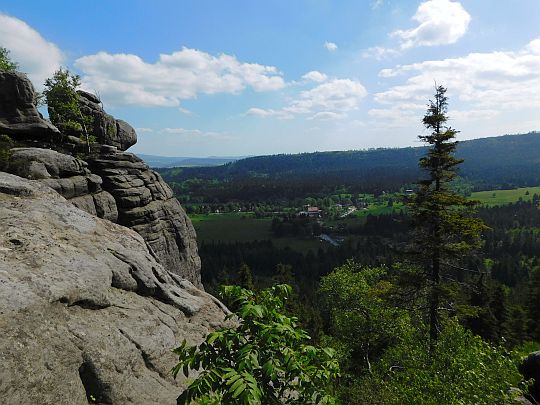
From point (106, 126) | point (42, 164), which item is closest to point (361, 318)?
point (42, 164)

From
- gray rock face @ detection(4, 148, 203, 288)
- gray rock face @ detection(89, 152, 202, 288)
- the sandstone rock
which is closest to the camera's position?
the sandstone rock

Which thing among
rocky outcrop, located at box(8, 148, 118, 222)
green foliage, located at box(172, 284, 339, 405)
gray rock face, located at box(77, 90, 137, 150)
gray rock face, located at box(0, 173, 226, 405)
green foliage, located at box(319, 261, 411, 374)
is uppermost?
gray rock face, located at box(77, 90, 137, 150)

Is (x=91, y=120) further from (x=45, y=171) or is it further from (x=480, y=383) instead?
(x=480, y=383)

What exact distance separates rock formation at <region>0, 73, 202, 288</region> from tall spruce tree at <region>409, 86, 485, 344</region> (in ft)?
65.5

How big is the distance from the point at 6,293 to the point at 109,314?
4.22 meters

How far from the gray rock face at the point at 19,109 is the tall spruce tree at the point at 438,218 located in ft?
103

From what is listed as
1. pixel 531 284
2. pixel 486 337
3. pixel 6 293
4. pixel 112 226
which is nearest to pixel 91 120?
pixel 112 226

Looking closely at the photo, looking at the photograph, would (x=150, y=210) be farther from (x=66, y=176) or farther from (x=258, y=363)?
(x=258, y=363)

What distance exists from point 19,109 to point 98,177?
8613 millimetres

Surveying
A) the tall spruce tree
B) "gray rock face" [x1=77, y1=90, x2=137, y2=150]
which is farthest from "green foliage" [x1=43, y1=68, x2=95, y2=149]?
the tall spruce tree

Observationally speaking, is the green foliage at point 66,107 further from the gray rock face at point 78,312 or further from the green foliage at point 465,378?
the green foliage at point 465,378

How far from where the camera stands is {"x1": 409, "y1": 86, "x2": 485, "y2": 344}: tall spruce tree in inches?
1094

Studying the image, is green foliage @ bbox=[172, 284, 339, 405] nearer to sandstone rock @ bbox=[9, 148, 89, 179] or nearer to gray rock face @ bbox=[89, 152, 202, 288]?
sandstone rock @ bbox=[9, 148, 89, 179]

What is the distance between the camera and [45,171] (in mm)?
25906
